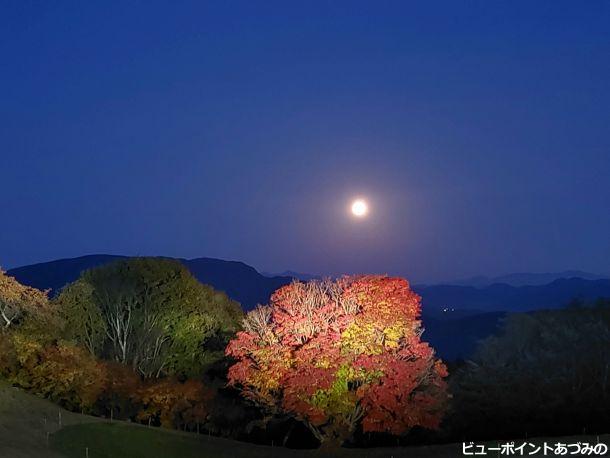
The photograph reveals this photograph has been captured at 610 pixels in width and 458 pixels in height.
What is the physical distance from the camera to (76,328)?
39562 mm

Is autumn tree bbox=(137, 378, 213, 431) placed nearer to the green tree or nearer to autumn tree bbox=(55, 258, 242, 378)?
autumn tree bbox=(55, 258, 242, 378)

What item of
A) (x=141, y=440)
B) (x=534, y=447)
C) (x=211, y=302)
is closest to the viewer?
(x=534, y=447)

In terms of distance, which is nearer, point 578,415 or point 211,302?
point 578,415

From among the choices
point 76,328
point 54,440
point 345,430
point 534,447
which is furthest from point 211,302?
point 534,447

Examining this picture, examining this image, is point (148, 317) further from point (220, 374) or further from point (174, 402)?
point (174, 402)

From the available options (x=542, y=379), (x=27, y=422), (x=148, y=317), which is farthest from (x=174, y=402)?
(x=542, y=379)

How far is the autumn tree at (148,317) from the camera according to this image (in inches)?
1596

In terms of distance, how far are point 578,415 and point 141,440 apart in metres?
19.4

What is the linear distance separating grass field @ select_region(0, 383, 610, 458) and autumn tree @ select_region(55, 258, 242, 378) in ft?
38.7

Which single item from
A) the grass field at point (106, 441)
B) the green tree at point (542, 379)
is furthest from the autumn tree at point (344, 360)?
the green tree at point (542, 379)

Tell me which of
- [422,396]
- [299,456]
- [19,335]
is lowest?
[299,456]

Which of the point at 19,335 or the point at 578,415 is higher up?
the point at 19,335

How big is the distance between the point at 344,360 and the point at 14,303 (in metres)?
17.7

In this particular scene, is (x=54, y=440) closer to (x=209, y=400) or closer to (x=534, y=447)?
(x=209, y=400)
